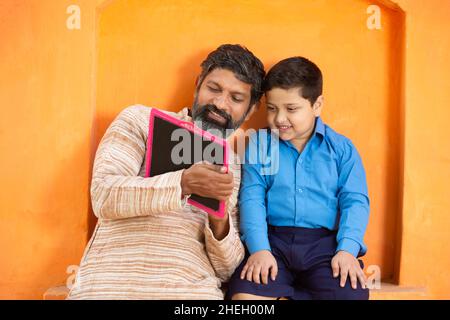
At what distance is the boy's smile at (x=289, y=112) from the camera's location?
8.11 ft

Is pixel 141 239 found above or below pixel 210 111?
below

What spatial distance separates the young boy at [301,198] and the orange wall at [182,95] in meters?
0.36

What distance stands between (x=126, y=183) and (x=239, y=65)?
3.07 ft

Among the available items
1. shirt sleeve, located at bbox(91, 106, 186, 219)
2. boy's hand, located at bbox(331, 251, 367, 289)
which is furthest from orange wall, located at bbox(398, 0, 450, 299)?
shirt sleeve, located at bbox(91, 106, 186, 219)

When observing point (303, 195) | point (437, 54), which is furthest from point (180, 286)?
point (437, 54)

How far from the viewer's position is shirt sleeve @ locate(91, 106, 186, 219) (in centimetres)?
205

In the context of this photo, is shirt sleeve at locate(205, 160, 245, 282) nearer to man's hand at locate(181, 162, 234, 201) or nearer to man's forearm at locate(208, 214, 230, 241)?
man's forearm at locate(208, 214, 230, 241)

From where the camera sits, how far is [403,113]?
281 cm

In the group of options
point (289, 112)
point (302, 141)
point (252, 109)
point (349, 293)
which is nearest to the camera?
point (349, 293)

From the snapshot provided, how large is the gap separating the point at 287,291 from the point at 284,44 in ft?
4.93

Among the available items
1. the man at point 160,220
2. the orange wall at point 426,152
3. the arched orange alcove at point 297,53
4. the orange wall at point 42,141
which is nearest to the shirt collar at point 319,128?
the arched orange alcove at point 297,53

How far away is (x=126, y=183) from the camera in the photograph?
82.6 inches

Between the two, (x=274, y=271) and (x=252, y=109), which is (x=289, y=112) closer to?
(x=252, y=109)

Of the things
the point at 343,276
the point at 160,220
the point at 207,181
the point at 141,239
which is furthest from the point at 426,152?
the point at 141,239
